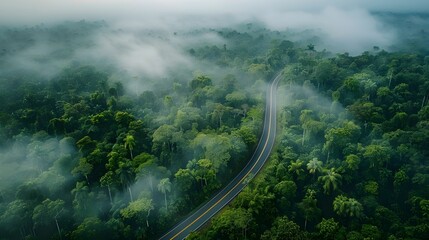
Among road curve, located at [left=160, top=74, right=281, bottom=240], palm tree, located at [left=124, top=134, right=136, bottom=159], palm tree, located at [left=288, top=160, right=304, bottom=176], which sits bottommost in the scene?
road curve, located at [left=160, top=74, right=281, bottom=240]

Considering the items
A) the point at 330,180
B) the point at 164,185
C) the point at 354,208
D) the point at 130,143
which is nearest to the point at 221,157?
the point at 164,185

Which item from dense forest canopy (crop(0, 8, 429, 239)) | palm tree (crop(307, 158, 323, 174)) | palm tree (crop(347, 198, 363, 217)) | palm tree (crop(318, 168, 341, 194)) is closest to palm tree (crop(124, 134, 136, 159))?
dense forest canopy (crop(0, 8, 429, 239))

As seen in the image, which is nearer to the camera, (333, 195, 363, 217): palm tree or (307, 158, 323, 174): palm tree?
(333, 195, 363, 217): palm tree

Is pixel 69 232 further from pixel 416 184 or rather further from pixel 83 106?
pixel 416 184

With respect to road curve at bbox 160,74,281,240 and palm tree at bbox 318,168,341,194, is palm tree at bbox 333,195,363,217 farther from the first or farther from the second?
road curve at bbox 160,74,281,240

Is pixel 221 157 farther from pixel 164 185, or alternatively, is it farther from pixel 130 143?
pixel 130 143

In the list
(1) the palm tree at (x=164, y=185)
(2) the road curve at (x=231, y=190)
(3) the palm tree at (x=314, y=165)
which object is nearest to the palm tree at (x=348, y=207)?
(3) the palm tree at (x=314, y=165)
